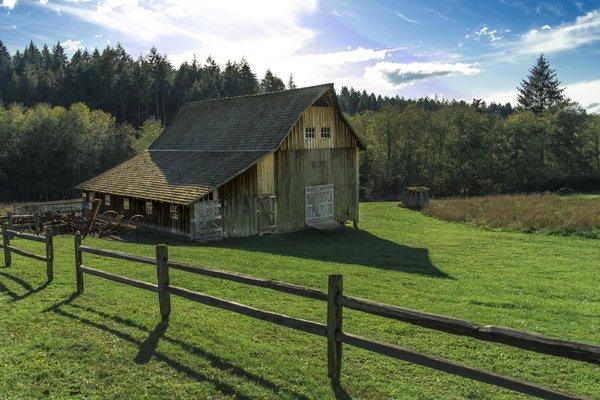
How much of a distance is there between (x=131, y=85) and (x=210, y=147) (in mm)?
64573

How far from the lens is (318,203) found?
3073 cm

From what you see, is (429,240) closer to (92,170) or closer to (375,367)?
(375,367)

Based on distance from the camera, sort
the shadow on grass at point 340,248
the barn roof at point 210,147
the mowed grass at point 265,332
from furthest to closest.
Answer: the barn roof at point 210,147 → the shadow on grass at point 340,248 → the mowed grass at point 265,332

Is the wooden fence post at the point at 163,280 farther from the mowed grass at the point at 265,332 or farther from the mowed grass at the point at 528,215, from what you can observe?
the mowed grass at the point at 528,215

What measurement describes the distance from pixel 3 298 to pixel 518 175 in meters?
64.5

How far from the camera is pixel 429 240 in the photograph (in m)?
26.8

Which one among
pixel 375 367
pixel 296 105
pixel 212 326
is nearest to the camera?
pixel 375 367

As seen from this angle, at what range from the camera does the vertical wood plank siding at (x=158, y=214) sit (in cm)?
2638

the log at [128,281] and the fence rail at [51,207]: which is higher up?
the log at [128,281]

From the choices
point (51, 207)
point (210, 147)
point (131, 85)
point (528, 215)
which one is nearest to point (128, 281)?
point (210, 147)

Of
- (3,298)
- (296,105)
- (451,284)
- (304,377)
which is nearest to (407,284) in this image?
(451,284)

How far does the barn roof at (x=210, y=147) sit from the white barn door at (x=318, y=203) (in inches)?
161

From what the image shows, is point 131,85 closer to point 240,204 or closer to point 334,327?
point 240,204

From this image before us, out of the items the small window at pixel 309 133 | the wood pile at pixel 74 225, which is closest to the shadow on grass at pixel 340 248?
the wood pile at pixel 74 225
